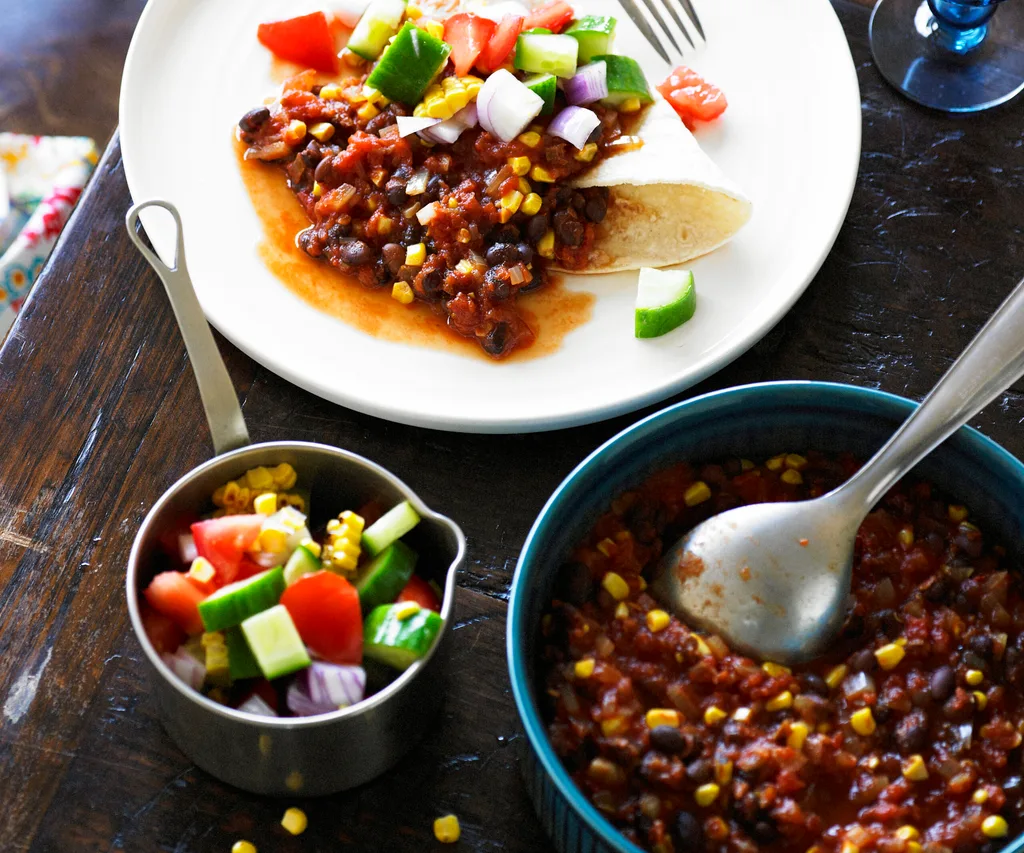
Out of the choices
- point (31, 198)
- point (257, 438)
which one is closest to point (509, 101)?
point (257, 438)

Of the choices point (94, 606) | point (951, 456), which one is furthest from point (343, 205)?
point (951, 456)

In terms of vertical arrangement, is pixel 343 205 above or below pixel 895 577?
above

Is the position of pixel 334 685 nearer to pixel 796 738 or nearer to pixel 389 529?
pixel 389 529

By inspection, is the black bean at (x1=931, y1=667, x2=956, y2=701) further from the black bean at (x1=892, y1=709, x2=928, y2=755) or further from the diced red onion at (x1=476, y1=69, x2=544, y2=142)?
the diced red onion at (x1=476, y1=69, x2=544, y2=142)

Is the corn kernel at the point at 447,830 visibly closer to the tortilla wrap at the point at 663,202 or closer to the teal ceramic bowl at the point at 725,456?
the teal ceramic bowl at the point at 725,456

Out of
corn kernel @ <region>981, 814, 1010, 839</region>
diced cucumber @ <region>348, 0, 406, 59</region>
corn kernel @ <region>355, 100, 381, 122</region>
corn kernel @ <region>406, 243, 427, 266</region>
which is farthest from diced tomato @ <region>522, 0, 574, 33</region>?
corn kernel @ <region>981, 814, 1010, 839</region>

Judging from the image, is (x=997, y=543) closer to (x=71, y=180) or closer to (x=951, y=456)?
(x=951, y=456)
